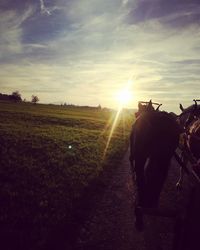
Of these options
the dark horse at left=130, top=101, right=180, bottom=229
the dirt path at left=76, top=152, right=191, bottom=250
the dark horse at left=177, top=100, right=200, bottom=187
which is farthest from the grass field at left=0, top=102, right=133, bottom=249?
the dark horse at left=177, top=100, right=200, bottom=187

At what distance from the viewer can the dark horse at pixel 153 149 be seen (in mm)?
6117

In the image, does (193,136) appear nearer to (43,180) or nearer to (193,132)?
(193,132)

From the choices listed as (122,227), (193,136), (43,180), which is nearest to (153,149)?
(193,136)

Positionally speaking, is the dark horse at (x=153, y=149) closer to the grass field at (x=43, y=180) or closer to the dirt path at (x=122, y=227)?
the dirt path at (x=122, y=227)

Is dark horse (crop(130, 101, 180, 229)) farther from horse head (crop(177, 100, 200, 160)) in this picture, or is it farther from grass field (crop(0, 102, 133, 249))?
grass field (crop(0, 102, 133, 249))

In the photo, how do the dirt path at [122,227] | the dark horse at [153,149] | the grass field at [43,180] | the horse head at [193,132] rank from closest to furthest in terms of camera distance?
the dark horse at [153,149] → the dirt path at [122,227] → the grass field at [43,180] → the horse head at [193,132]

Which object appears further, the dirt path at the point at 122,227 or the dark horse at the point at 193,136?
the dark horse at the point at 193,136

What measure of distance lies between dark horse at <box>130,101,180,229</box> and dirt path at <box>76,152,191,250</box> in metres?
0.52

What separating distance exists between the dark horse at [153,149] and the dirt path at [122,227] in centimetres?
52

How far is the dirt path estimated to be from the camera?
653 cm

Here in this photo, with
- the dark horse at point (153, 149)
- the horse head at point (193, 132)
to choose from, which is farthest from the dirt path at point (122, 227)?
the horse head at point (193, 132)

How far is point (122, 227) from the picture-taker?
743cm

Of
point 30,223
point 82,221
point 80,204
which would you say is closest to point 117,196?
point 80,204

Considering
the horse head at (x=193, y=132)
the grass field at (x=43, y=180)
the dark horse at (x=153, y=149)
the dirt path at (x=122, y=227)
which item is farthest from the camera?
the horse head at (x=193, y=132)
